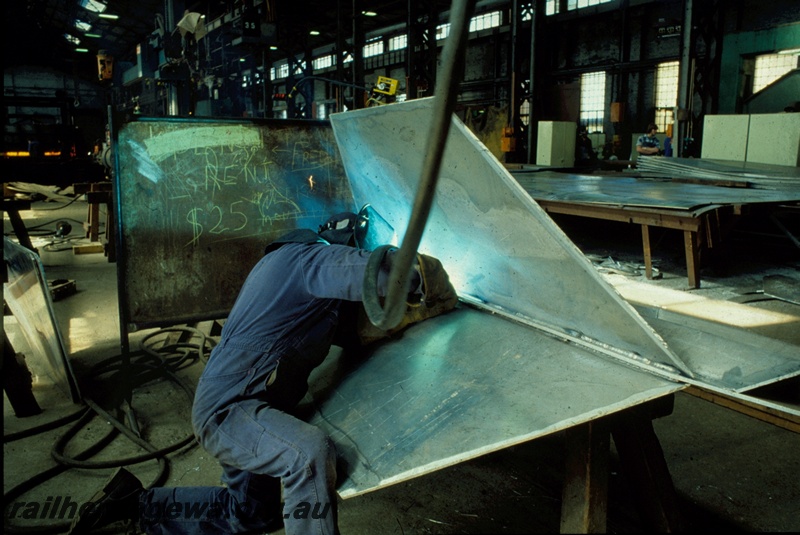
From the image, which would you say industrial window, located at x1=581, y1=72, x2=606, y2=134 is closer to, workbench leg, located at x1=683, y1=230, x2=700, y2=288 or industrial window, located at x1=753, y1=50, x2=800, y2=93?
industrial window, located at x1=753, y1=50, x2=800, y2=93

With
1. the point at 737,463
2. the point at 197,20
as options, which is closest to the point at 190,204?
the point at 737,463

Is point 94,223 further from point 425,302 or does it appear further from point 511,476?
point 511,476

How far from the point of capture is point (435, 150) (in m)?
0.82

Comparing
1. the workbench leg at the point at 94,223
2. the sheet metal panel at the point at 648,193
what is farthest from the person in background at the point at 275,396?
the workbench leg at the point at 94,223

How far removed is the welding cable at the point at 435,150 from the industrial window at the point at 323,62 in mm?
25385

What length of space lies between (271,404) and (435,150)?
131 cm

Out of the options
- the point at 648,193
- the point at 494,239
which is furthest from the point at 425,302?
the point at 648,193

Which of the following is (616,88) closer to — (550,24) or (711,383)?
(550,24)

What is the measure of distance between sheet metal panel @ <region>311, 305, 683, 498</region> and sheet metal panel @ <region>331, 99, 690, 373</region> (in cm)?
10

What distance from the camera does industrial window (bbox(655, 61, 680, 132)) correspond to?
1463 cm

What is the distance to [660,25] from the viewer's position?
14.2 m

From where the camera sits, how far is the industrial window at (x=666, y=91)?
14633mm

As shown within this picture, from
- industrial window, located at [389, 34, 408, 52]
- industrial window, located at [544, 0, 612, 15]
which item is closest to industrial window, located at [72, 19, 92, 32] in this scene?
industrial window, located at [389, 34, 408, 52]

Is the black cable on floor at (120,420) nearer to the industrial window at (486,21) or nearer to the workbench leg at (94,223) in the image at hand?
the workbench leg at (94,223)
